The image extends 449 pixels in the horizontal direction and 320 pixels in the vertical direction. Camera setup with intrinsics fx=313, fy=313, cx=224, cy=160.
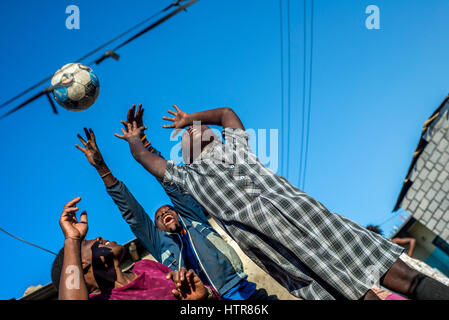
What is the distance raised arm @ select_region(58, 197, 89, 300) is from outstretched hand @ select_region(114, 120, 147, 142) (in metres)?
0.96

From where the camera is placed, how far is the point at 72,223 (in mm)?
2080

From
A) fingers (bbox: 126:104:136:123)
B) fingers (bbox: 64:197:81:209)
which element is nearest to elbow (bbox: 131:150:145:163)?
fingers (bbox: 126:104:136:123)

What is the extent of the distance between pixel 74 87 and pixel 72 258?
91.2 inches

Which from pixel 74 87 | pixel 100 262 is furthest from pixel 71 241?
pixel 74 87

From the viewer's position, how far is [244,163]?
245 cm

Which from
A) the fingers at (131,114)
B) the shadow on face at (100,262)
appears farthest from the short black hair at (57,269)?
the fingers at (131,114)

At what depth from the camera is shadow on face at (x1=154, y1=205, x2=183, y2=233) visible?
139 inches

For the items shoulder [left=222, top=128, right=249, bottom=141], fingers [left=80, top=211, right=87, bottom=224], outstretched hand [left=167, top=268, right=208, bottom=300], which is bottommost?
outstretched hand [left=167, top=268, right=208, bottom=300]

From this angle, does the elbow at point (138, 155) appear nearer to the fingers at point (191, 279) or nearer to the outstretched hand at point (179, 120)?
the outstretched hand at point (179, 120)

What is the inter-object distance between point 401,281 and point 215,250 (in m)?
1.60

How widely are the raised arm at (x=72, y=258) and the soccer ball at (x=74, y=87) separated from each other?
5.83 ft

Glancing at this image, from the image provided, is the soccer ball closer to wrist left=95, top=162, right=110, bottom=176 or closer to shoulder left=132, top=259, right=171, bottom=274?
wrist left=95, top=162, right=110, bottom=176
